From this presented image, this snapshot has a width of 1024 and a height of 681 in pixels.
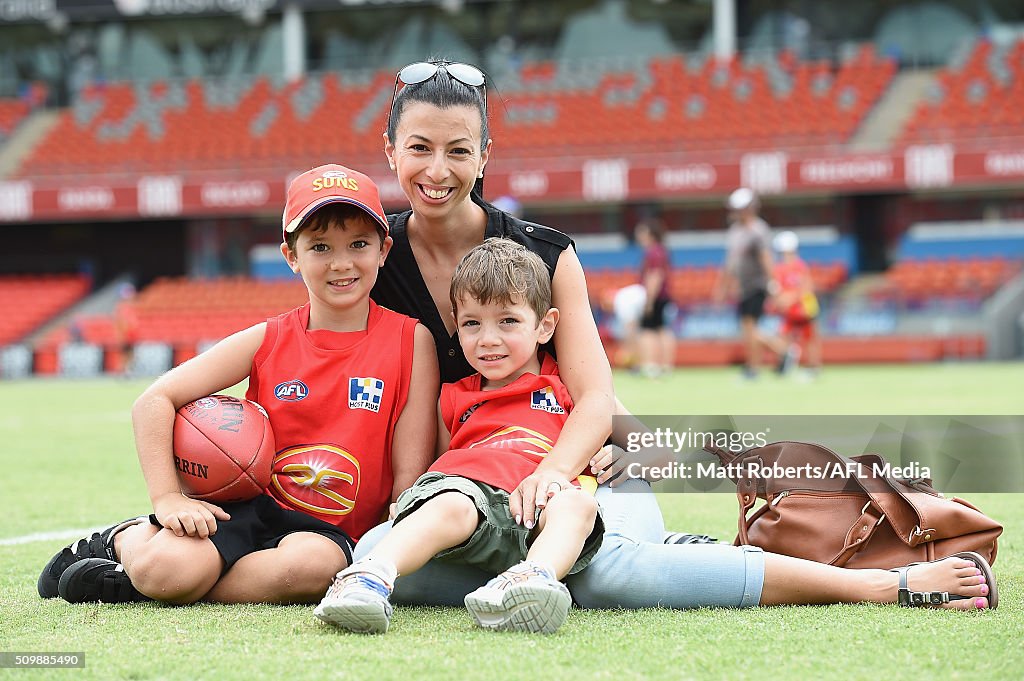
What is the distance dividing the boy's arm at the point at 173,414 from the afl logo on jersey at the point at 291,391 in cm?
12

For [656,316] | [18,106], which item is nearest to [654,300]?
[656,316]

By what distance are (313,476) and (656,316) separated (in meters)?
13.1

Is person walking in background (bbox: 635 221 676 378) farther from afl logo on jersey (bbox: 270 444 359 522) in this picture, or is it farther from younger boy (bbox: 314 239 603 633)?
afl logo on jersey (bbox: 270 444 359 522)

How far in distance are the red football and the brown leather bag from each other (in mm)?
1368

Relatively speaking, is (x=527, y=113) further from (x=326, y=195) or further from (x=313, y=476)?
(x=313, y=476)

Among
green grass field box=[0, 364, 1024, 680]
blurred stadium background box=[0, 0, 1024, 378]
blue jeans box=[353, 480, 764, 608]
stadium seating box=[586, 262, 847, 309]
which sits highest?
blurred stadium background box=[0, 0, 1024, 378]

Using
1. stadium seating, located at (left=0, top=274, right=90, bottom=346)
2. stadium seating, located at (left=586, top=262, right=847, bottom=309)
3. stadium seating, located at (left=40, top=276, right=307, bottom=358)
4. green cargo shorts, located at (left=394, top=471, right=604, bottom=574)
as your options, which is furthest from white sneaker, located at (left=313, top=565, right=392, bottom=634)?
stadium seating, located at (left=0, top=274, right=90, bottom=346)

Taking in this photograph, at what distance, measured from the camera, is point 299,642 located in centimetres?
280

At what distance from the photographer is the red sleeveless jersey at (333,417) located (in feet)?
11.7

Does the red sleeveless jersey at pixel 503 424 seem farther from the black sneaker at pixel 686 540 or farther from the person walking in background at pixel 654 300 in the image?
the person walking in background at pixel 654 300

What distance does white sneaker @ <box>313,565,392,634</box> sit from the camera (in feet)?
9.16

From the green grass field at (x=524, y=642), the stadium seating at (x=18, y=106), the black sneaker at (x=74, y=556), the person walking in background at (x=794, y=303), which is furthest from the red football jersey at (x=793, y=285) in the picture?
the stadium seating at (x=18, y=106)

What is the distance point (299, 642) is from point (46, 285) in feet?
90.5

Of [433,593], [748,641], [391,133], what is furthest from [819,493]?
[391,133]
